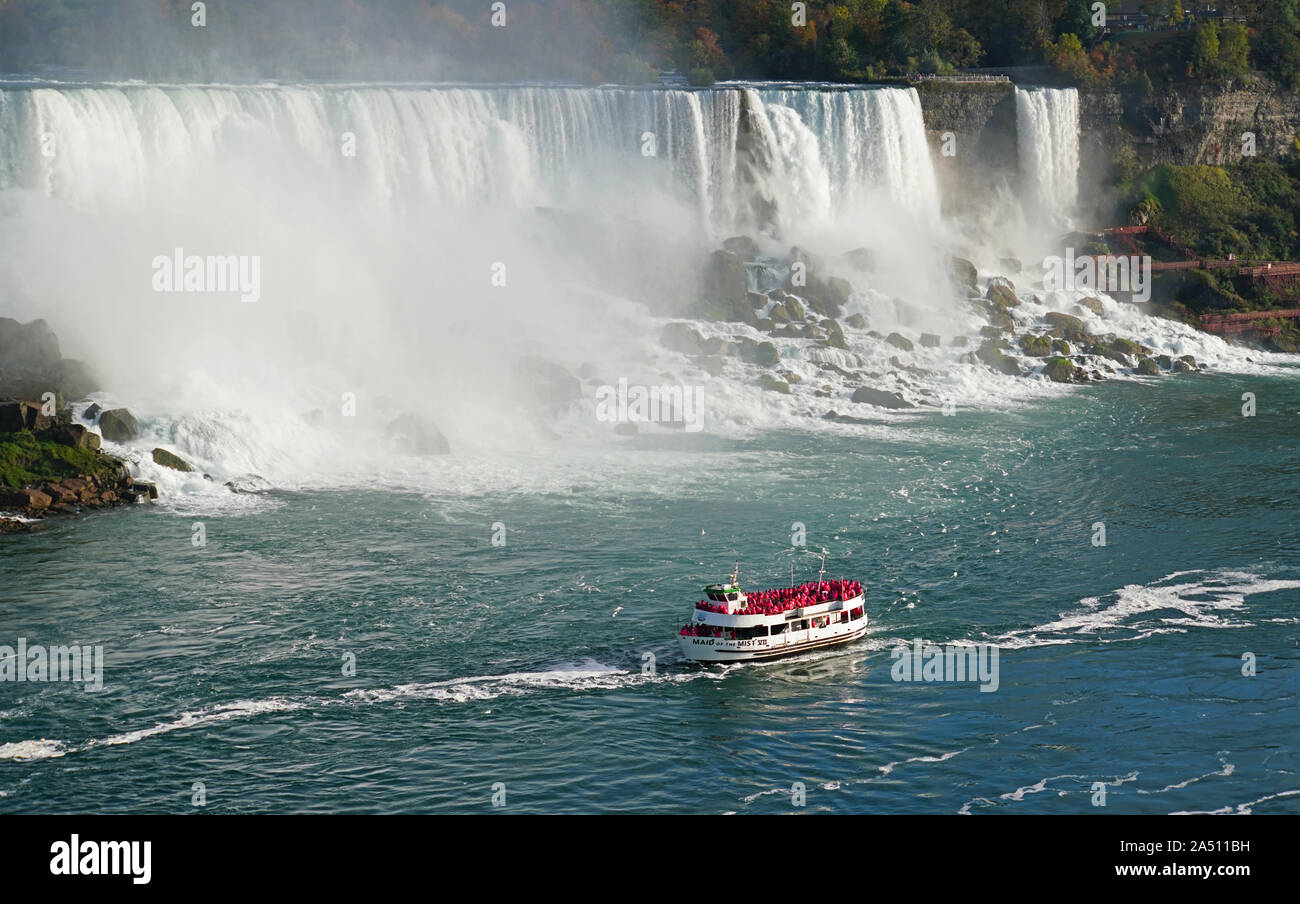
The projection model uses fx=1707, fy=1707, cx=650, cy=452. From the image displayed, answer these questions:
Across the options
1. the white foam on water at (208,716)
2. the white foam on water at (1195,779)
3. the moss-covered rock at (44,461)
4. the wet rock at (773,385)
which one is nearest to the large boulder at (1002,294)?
the wet rock at (773,385)

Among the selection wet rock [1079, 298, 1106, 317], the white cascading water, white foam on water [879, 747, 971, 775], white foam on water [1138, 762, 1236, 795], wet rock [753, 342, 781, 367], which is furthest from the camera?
wet rock [1079, 298, 1106, 317]

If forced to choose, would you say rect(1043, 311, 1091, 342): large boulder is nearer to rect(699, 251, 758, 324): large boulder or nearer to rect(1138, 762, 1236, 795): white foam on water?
rect(699, 251, 758, 324): large boulder

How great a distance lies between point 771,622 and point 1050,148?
64879 millimetres

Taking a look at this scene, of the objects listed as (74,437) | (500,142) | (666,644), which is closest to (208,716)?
(666,644)

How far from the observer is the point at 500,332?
71.5 m

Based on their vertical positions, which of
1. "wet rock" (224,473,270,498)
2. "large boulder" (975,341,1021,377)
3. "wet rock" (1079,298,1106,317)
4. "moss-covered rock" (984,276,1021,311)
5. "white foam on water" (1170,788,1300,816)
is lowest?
"white foam on water" (1170,788,1300,816)

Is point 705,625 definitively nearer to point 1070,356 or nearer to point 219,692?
point 219,692

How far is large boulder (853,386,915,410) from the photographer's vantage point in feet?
230

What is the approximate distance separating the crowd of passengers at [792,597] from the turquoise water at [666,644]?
1.33 meters

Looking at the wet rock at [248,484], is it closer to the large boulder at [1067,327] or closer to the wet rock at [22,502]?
the wet rock at [22,502]

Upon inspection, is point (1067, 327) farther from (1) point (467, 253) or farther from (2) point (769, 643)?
(2) point (769, 643)

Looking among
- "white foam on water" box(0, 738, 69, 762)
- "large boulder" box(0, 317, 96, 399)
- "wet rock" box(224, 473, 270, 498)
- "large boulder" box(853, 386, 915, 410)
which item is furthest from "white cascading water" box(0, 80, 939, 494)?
"white foam on water" box(0, 738, 69, 762)

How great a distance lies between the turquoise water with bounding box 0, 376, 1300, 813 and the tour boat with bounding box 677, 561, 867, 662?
602 mm
